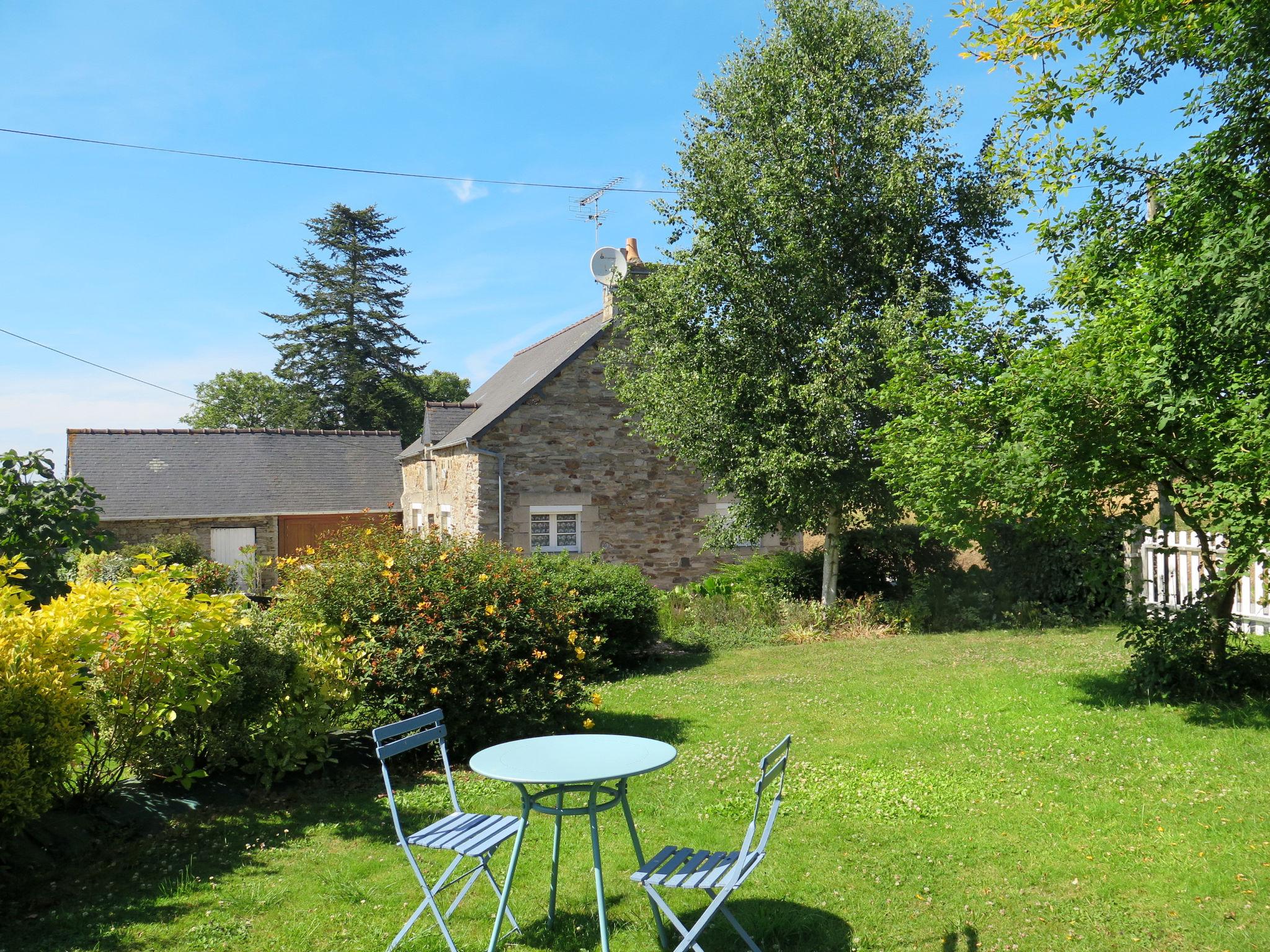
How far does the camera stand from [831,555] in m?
15.1

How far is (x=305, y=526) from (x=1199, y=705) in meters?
23.1

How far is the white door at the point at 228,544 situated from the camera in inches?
958

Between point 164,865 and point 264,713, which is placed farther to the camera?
point 264,713

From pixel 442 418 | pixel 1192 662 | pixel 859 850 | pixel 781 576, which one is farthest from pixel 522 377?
pixel 859 850

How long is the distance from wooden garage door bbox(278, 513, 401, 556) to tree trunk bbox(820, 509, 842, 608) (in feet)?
48.0

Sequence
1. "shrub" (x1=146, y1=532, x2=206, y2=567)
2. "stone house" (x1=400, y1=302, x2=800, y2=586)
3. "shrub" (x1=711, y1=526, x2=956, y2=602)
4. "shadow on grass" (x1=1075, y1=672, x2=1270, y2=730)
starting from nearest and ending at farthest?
"shadow on grass" (x1=1075, y1=672, x2=1270, y2=730), "shrub" (x1=711, y1=526, x2=956, y2=602), "stone house" (x1=400, y1=302, x2=800, y2=586), "shrub" (x1=146, y1=532, x2=206, y2=567)

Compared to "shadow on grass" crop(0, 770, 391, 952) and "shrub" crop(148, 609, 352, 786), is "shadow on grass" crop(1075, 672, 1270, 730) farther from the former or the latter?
"shrub" crop(148, 609, 352, 786)

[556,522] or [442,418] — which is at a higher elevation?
[442,418]

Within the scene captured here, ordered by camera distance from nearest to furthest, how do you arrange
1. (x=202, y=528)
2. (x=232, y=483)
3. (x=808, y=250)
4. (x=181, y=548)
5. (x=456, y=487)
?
(x=808, y=250) → (x=456, y=487) → (x=181, y=548) → (x=202, y=528) → (x=232, y=483)

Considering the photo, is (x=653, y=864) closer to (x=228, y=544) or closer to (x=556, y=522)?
(x=556, y=522)

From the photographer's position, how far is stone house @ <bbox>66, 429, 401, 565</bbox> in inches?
939

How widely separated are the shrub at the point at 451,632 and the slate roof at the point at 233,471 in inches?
730

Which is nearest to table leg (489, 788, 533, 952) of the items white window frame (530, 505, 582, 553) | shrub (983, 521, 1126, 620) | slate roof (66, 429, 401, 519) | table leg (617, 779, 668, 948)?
table leg (617, 779, 668, 948)

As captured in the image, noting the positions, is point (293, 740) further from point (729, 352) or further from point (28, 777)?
point (729, 352)
